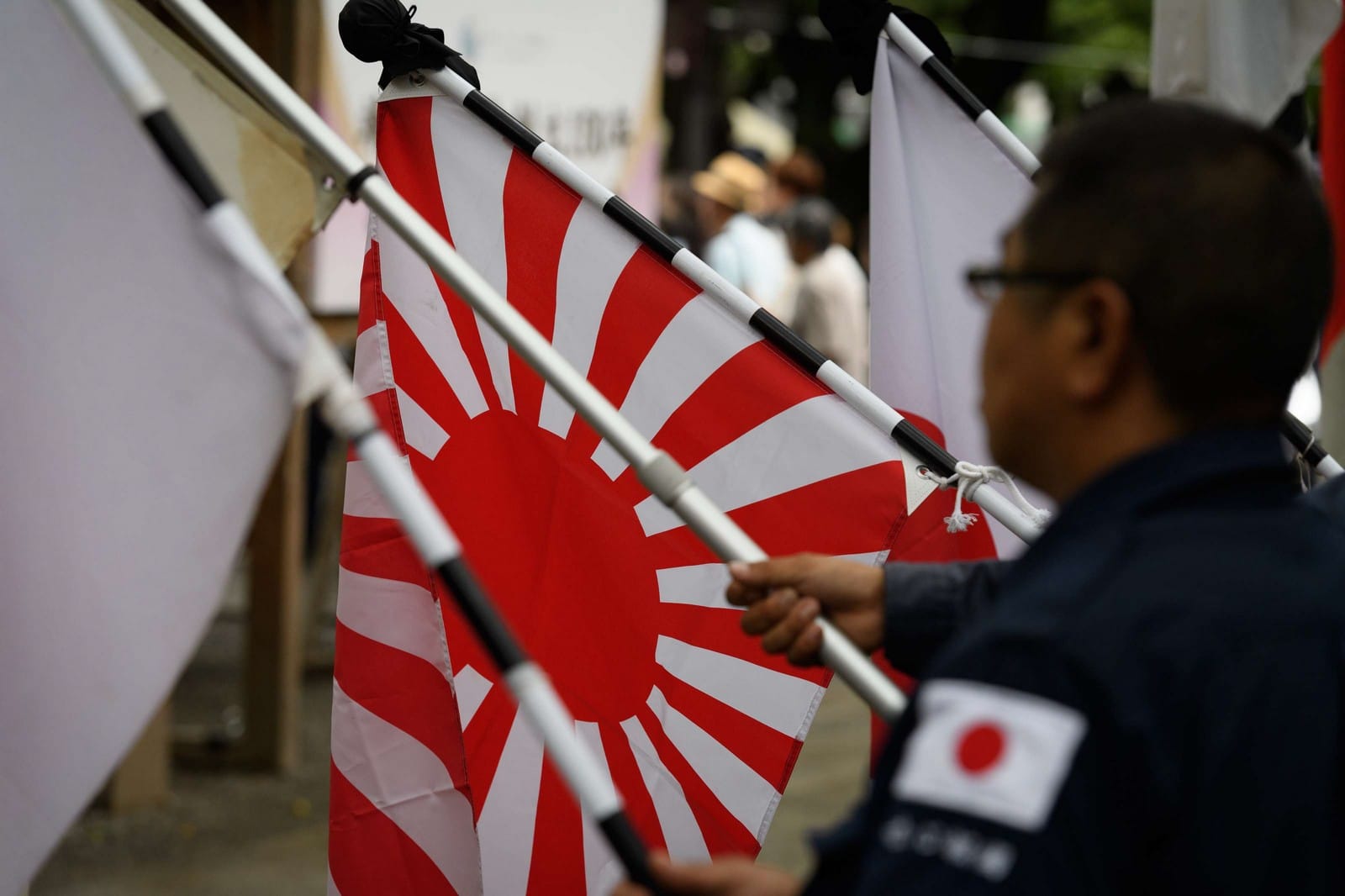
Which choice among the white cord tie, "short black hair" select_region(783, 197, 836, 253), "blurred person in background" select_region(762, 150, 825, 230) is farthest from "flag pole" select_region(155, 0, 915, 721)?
"blurred person in background" select_region(762, 150, 825, 230)

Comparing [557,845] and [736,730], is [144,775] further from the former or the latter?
[736,730]

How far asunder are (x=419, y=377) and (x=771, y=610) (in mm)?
923

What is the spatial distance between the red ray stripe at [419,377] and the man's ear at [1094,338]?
1357mm

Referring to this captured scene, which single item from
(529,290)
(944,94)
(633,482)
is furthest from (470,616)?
(944,94)

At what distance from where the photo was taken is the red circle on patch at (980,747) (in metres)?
1.03

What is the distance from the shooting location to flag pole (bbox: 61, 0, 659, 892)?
4.34 ft

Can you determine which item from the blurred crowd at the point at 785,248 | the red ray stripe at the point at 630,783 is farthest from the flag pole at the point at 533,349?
the blurred crowd at the point at 785,248

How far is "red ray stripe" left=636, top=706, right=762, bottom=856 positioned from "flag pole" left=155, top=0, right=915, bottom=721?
26.1 inches

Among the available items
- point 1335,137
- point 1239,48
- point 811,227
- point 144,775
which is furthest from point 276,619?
point 1335,137

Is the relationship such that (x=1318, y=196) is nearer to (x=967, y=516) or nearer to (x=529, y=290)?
(x=967, y=516)

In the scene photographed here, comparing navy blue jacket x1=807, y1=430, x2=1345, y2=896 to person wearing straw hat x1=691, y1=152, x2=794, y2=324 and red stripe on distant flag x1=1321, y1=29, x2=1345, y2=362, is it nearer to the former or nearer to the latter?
red stripe on distant flag x1=1321, y1=29, x2=1345, y2=362

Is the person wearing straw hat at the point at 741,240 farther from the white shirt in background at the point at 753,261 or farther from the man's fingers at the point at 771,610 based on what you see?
the man's fingers at the point at 771,610

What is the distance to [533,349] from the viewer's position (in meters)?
1.68

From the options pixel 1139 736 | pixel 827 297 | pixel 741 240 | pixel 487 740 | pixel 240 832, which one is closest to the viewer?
pixel 1139 736
